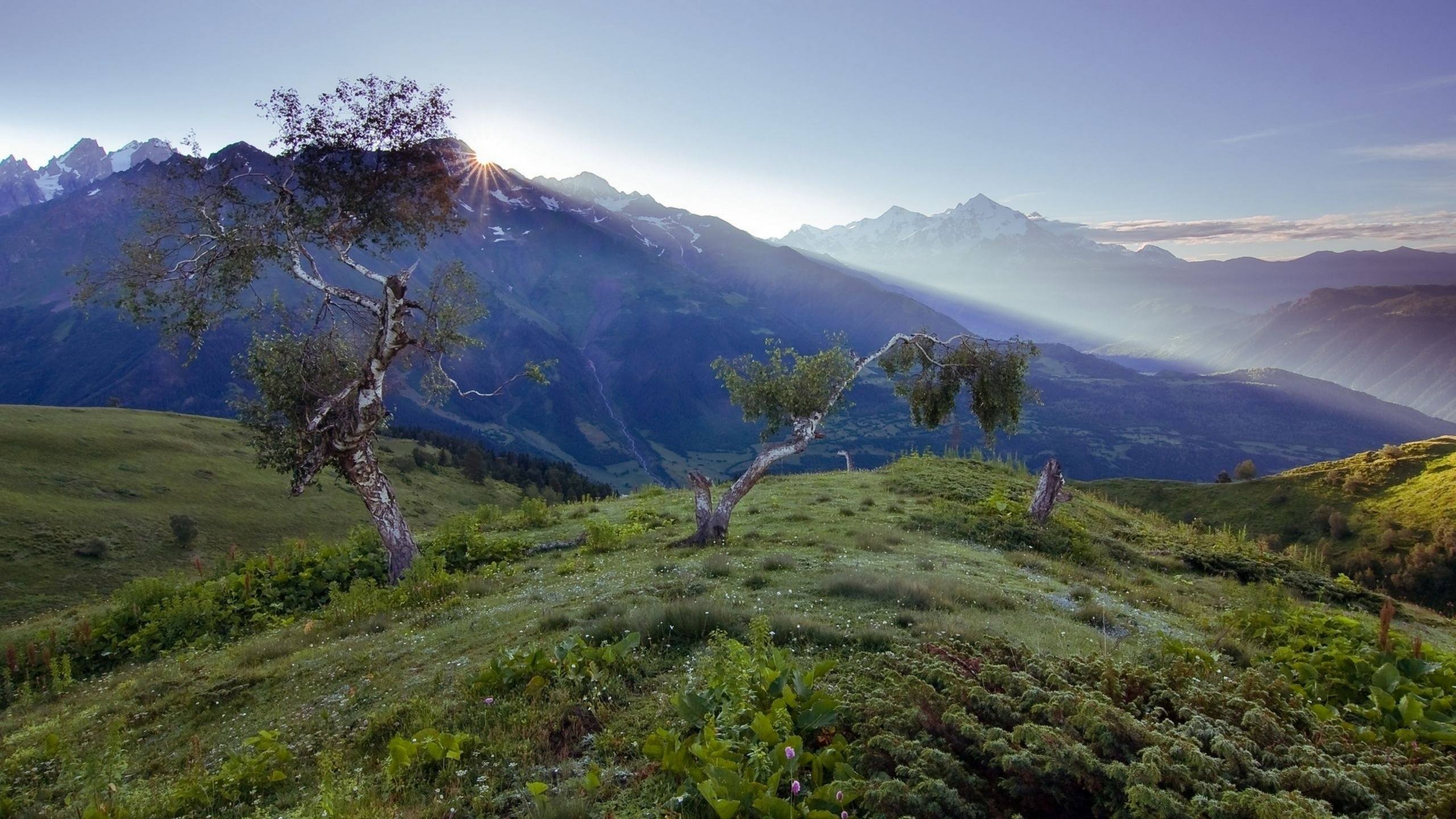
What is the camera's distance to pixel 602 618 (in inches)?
458

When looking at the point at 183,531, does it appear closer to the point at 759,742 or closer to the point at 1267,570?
the point at 759,742

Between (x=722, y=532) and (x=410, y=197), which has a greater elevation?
(x=410, y=197)

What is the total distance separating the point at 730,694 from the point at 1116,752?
11.9ft

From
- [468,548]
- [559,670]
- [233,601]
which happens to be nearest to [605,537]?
[468,548]

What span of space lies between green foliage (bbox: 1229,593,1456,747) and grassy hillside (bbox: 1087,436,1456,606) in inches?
1300

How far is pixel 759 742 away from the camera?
6.04 metres

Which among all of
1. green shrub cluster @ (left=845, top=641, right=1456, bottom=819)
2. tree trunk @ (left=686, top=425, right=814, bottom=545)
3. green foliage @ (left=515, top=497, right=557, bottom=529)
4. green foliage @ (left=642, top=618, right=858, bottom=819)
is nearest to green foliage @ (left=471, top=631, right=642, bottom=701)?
green foliage @ (left=642, top=618, right=858, bottom=819)

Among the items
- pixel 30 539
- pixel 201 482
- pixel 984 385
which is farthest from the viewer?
pixel 201 482

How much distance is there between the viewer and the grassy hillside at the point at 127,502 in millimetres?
45031

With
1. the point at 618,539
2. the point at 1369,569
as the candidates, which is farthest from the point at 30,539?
the point at 1369,569

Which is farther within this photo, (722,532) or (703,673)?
(722,532)

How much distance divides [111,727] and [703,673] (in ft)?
32.5

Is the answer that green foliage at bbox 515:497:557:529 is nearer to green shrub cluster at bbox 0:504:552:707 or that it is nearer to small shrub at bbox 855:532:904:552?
green shrub cluster at bbox 0:504:552:707

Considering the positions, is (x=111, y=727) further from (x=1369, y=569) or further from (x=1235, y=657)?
(x=1369, y=569)
